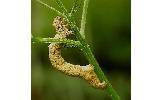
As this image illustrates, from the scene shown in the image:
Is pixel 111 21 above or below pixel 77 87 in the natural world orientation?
above

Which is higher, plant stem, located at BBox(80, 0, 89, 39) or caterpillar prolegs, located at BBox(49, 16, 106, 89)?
plant stem, located at BBox(80, 0, 89, 39)

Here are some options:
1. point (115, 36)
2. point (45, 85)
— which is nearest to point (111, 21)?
point (115, 36)

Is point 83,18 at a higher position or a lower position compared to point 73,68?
higher

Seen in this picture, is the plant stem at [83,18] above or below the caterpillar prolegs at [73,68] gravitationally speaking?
above
